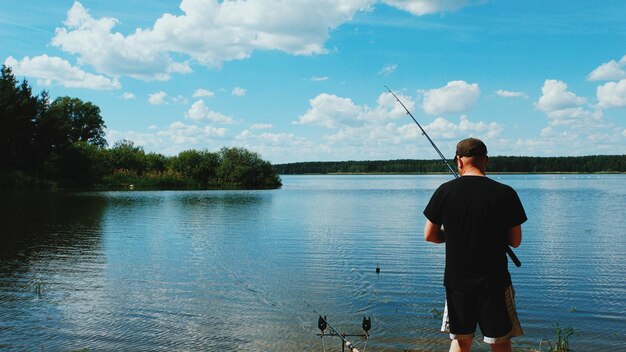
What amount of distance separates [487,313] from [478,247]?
56cm

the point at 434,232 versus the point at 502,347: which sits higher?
the point at 434,232

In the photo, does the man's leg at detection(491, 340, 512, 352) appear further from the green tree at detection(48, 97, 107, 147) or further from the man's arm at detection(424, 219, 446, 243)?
the green tree at detection(48, 97, 107, 147)

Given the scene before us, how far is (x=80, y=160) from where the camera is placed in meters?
68.9

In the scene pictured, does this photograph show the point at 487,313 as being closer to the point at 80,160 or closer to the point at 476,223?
the point at 476,223

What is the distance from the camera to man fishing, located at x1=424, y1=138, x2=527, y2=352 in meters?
4.33

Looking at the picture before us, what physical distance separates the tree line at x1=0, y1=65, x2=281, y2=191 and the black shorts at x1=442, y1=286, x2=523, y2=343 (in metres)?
58.8

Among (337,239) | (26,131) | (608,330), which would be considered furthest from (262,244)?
(26,131)

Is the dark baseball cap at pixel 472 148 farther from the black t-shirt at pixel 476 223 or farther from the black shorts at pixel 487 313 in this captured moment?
the black shorts at pixel 487 313

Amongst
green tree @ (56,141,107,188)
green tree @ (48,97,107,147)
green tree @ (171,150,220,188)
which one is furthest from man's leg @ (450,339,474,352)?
green tree @ (48,97,107,147)

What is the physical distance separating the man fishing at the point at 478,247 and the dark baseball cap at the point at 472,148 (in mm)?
11

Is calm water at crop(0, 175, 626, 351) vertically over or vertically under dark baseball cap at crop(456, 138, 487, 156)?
under

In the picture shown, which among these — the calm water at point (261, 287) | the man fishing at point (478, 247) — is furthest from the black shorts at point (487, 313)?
the calm water at point (261, 287)

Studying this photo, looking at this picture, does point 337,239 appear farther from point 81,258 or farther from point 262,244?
point 81,258

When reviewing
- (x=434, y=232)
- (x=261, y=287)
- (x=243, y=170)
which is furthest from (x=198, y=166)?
(x=434, y=232)
